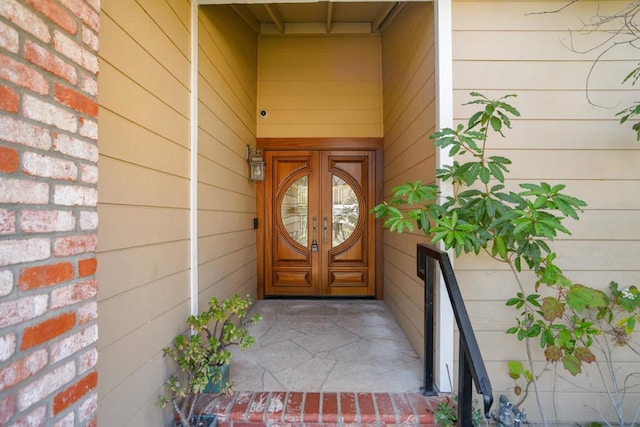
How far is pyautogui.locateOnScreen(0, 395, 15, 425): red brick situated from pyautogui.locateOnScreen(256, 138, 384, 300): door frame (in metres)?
3.18

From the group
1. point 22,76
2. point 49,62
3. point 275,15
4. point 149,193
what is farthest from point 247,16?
point 22,76

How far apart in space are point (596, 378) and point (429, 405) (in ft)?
3.61

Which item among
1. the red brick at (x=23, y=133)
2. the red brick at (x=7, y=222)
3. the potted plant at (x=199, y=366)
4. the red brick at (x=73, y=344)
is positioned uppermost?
the red brick at (x=23, y=133)

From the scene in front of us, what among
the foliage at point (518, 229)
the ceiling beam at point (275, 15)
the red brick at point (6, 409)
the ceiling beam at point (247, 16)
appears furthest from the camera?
the ceiling beam at point (275, 15)

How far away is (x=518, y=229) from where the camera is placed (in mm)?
1388

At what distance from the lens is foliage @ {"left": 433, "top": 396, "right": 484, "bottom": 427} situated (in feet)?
5.43

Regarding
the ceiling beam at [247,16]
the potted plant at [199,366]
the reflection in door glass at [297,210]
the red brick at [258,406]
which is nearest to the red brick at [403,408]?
the red brick at [258,406]

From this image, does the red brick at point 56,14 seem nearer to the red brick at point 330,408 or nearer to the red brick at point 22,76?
the red brick at point 22,76

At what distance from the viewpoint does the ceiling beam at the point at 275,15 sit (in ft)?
10.5

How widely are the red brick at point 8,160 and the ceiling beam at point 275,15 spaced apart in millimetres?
3066

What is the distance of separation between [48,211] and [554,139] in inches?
99.8

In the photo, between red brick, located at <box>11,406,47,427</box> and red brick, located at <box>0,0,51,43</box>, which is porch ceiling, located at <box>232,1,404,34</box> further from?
red brick, located at <box>11,406,47,427</box>

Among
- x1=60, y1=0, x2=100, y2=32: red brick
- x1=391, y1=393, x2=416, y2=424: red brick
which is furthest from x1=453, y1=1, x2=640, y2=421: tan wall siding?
x1=60, y1=0, x2=100, y2=32: red brick

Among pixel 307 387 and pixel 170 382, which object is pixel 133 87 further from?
pixel 307 387
